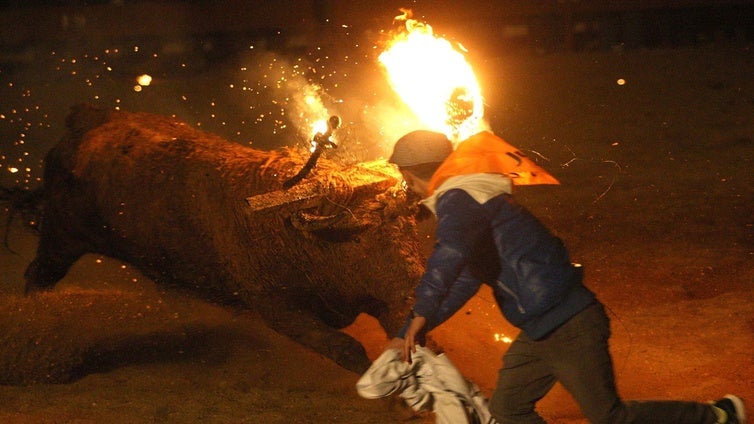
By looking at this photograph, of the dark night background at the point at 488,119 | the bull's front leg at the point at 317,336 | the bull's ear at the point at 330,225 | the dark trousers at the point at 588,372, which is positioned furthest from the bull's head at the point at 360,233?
the dark trousers at the point at 588,372

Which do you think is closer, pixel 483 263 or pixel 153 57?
pixel 483 263

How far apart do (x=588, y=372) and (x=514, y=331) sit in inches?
115

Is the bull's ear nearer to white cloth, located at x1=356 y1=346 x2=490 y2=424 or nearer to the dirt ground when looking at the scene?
the dirt ground

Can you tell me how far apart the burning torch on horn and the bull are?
7 cm

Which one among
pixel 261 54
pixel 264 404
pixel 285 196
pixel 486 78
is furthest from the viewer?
pixel 261 54

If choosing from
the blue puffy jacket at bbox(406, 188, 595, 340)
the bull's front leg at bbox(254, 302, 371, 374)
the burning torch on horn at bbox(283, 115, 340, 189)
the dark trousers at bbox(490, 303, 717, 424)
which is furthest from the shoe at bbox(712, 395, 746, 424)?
the burning torch on horn at bbox(283, 115, 340, 189)

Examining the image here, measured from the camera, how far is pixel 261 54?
15570mm

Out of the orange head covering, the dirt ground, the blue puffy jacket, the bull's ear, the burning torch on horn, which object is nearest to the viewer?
the blue puffy jacket

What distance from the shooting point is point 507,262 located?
3.20 metres

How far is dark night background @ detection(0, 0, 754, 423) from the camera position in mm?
5059

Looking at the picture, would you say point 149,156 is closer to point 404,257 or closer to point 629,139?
point 404,257

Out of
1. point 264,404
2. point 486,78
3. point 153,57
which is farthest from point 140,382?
point 153,57

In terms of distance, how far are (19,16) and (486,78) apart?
8523 millimetres

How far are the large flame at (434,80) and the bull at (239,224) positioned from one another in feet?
2.99
